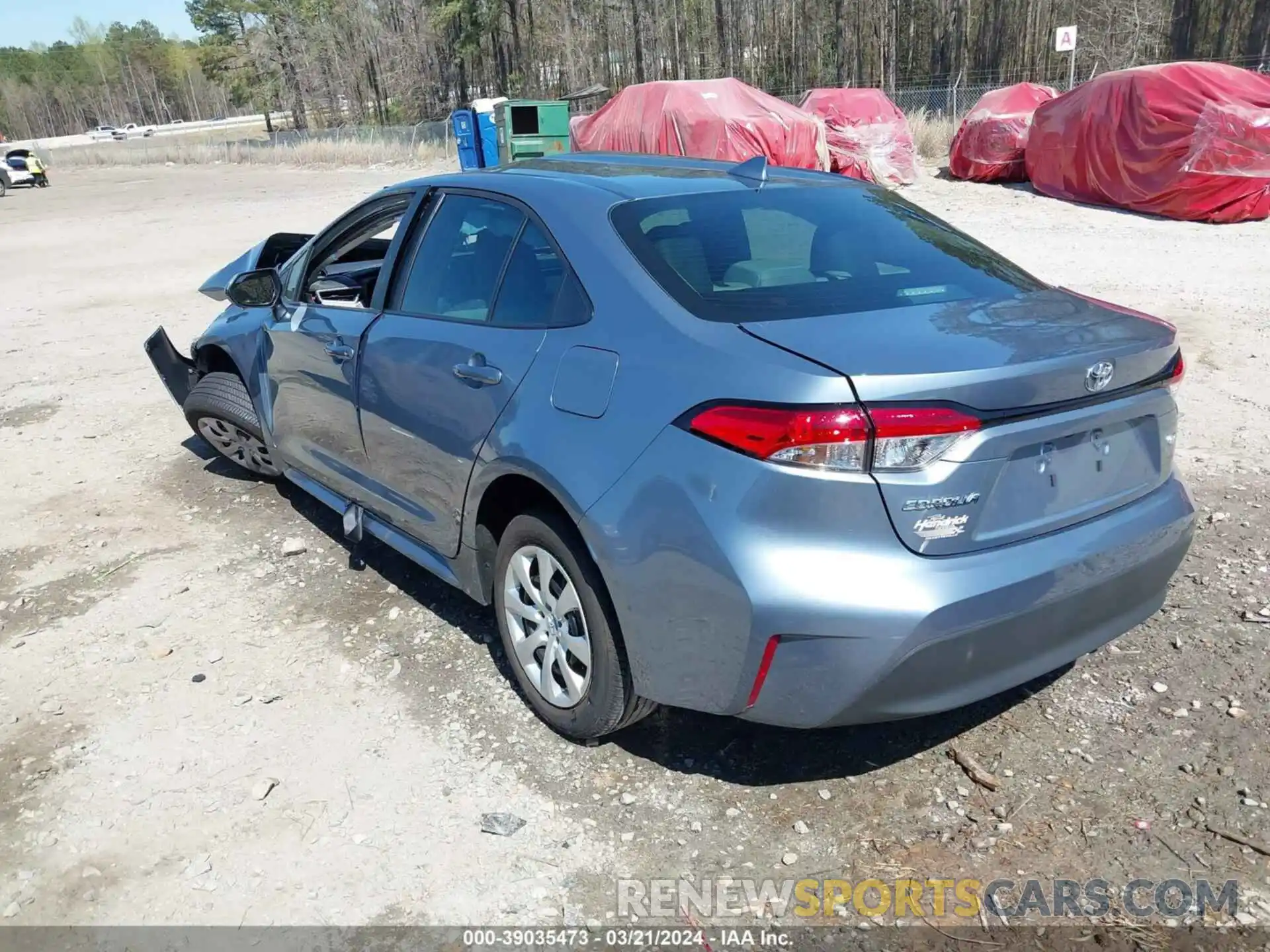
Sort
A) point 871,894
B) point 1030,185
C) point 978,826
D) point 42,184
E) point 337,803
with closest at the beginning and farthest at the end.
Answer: point 871,894 < point 978,826 < point 337,803 < point 1030,185 < point 42,184

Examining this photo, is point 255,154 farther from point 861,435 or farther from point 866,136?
point 861,435

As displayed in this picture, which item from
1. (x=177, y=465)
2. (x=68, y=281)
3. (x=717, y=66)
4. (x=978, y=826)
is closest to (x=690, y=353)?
(x=978, y=826)

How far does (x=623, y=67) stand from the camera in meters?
44.2

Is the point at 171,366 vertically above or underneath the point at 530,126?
underneath

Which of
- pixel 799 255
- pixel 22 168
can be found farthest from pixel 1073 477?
pixel 22 168

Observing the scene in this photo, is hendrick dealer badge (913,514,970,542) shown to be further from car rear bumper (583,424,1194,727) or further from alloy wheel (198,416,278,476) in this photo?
alloy wheel (198,416,278,476)

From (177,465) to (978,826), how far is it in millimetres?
5150

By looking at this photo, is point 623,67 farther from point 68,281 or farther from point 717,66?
point 68,281

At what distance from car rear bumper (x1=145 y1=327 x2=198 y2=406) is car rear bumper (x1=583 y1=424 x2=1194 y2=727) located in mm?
4135

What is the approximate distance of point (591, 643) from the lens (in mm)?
2803

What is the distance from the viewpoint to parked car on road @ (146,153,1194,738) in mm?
2258

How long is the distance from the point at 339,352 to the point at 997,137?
17.5 meters

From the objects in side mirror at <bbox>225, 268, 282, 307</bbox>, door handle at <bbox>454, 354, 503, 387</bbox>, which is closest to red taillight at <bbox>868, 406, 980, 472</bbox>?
door handle at <bbox>454, 354, 503, 387</bbox>

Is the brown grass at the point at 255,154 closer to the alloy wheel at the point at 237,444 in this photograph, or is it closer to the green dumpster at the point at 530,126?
the green dumpster at the point at 530,126
